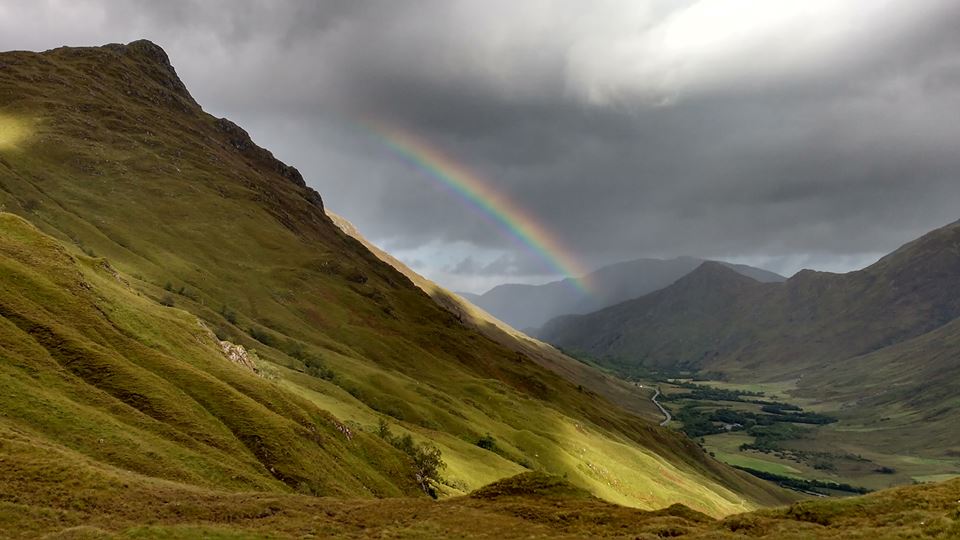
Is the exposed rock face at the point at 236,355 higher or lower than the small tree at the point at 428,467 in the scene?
higher

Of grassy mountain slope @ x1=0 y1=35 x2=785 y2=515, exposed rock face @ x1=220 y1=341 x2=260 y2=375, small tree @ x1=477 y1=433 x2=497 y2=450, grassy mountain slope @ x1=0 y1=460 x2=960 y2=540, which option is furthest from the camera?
small tree @ x1=477 y1=433 x2=497 y2=450

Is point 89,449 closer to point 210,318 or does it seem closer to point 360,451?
point 360,451

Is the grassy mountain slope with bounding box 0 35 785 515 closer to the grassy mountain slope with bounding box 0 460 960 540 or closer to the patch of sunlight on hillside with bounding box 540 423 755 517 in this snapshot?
the patch of sunlight on hillside with bounding box 540 423 755 517

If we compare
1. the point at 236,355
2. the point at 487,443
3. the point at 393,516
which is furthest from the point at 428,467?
the point at 393,516

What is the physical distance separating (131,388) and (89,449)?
1156cm

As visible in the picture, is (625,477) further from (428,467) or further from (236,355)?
(236,355)

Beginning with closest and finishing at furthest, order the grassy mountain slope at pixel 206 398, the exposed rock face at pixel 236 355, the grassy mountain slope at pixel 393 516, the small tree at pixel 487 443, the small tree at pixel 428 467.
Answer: the grassy mountain slope at pixel 393 516 < the grassy mountain slope at pixel 206 398 < the small tree at pixel 428 467 < the exposed rock face at pixel 236 355 < the small tree at pixel 487 443

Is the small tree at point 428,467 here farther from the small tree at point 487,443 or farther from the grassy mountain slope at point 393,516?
the grassy mountain slope at point 393,516

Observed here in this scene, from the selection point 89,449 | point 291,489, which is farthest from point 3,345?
point 291,489

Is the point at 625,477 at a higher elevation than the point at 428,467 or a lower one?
lower

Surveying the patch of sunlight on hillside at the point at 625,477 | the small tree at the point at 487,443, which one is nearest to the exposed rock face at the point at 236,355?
the small tree at the point at 487,443

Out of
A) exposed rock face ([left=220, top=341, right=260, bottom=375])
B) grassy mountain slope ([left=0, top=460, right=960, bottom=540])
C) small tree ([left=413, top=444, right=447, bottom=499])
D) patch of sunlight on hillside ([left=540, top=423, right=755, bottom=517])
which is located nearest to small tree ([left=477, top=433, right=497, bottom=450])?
patch of sunlight on hillside ([left=540, top=423, right=755, bottom=517])

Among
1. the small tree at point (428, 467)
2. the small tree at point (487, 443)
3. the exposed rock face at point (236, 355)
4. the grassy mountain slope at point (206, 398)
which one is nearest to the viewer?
the grassy mountain slope at point (206, 398)

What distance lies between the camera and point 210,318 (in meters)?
130
